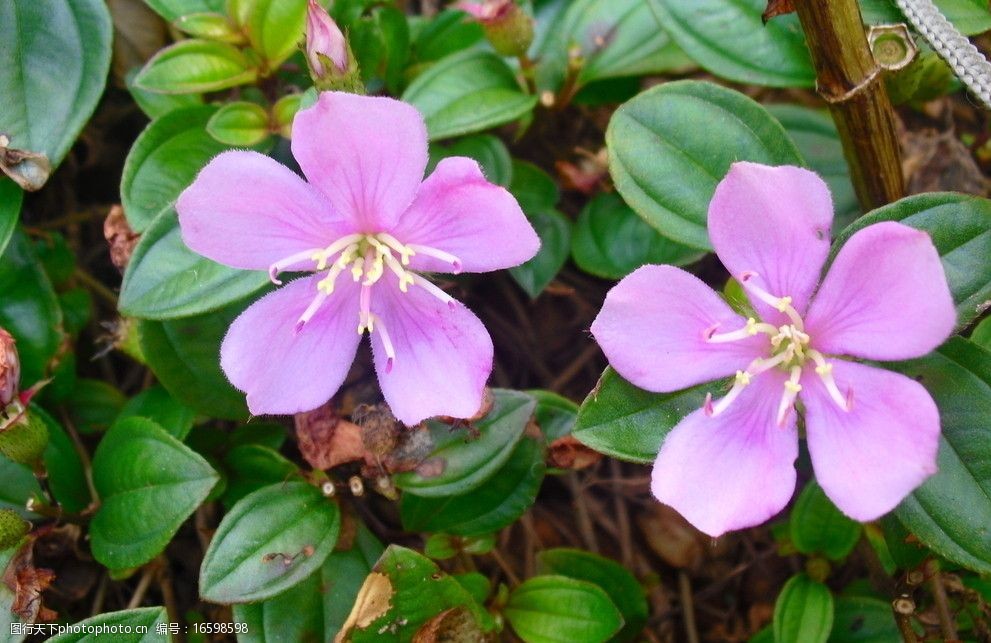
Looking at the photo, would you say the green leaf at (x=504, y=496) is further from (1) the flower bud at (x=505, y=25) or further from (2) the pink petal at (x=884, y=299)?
→ (1) the flower bud at (x=505, y=25)

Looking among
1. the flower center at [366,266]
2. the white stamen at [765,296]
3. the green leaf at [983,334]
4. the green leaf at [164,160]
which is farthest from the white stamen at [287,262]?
the green leaf at [983,334]

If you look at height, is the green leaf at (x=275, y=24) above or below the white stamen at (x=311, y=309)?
above

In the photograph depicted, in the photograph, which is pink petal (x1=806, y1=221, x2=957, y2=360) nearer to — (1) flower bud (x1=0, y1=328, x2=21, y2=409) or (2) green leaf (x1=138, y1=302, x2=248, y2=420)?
(2) green leaf (x1=138, y1=302, x2=248, y2=420)

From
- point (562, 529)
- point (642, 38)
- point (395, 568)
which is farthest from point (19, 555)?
point (642, 38)

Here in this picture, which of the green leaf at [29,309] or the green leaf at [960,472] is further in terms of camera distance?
the green leaf at [29,309]

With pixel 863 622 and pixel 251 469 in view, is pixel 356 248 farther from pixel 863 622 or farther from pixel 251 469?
pixel 863 622

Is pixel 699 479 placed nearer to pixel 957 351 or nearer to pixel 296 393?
pixel 957 351

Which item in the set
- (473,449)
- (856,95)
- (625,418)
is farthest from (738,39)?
(473,449)

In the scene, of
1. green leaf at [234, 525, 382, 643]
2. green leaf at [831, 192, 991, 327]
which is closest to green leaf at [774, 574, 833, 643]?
green leaf at [831, 192, 991, 327]
